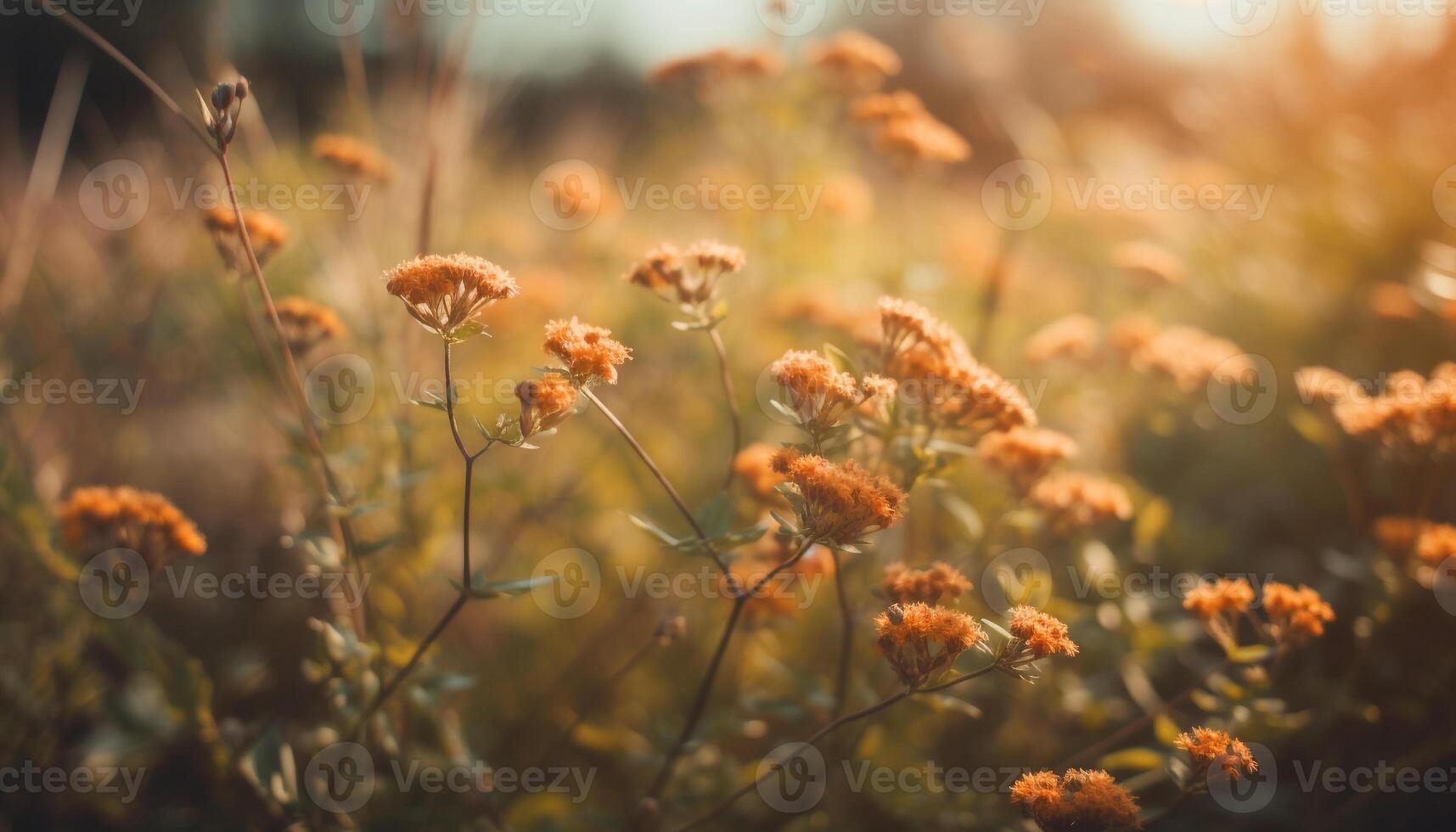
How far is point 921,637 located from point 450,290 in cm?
112

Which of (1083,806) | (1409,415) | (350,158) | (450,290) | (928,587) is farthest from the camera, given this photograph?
(350,158)

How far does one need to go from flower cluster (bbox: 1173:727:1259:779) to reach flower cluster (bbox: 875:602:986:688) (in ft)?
1.53

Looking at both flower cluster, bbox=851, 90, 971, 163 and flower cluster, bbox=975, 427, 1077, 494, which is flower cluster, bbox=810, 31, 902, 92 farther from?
flower cluster, bbox=975, 427, 1077, 494

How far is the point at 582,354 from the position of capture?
62.7 inches

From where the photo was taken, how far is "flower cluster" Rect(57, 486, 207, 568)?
1.94 m

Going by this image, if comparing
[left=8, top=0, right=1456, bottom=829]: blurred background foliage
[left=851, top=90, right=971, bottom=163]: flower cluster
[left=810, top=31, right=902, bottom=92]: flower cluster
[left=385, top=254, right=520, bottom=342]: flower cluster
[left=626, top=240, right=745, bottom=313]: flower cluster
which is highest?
[left=810, top=31, right=902, bottom=92]: flower cluster

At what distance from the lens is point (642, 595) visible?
118 inches

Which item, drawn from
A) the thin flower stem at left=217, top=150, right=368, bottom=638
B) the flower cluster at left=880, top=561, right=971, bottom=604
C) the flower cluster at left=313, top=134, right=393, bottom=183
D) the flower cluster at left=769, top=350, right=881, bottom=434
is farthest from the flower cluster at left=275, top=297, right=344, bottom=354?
the flower cluster at left=880, top=561, right=971, bottom=604

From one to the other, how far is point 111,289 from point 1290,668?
483 cm

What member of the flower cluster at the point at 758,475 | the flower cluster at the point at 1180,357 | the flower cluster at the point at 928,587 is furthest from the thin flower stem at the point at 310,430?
the flower cluster at the point at 1180,357


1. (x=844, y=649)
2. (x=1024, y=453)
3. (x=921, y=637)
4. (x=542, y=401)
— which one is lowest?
(x=844, y=649)

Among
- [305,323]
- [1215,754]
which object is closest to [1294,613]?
[1215,754]

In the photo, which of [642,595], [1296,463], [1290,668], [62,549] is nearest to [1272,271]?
[1296,463]

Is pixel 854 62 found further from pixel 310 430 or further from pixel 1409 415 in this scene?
pixel 310 430
